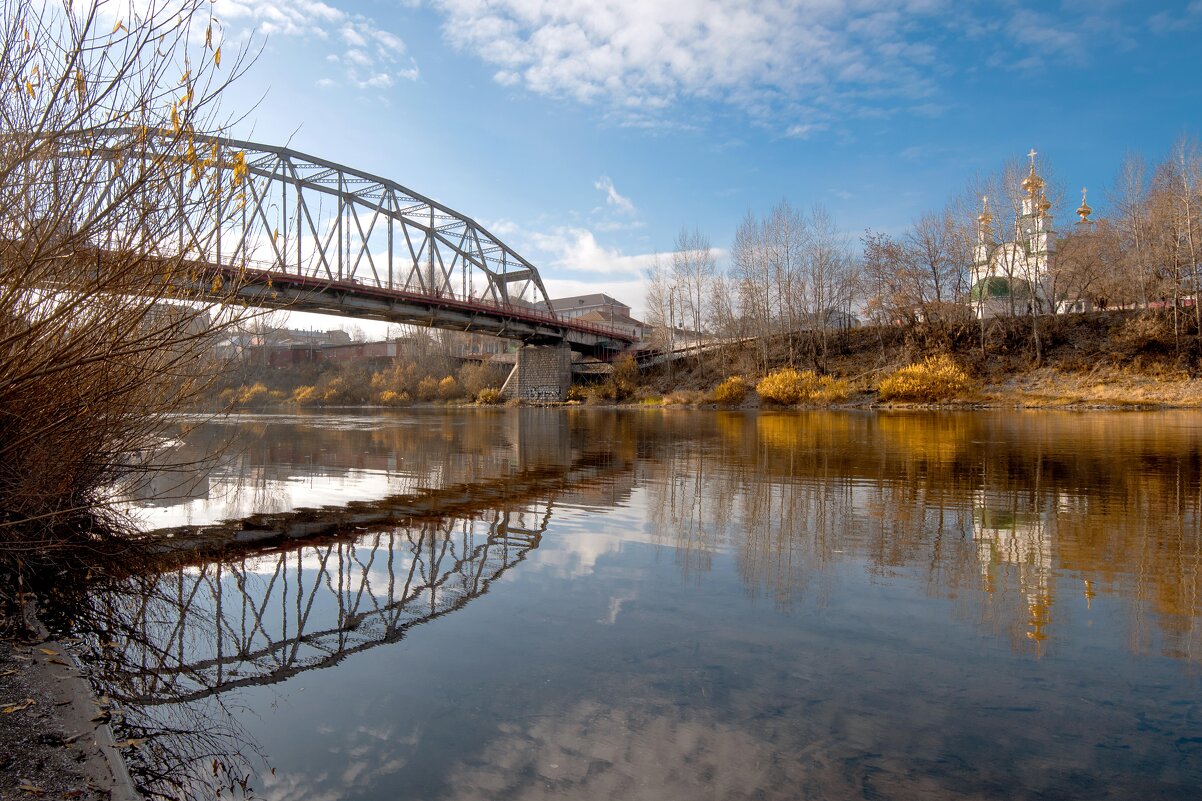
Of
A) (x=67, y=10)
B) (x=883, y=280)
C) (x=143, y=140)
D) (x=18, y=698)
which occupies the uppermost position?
(x=883, y=280)

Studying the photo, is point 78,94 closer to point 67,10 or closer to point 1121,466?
point 67,10

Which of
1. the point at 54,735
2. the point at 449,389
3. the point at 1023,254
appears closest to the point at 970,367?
the point at 1023,254

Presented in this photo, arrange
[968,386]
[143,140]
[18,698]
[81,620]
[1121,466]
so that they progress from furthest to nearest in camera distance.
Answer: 1. [968,386]
2. [1121,466]
3. [81,620]
4. [143,140]
5. [18,698]

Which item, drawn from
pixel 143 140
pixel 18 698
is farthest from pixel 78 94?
pixel 18 698

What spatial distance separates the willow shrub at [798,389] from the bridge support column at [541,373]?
2455 cm

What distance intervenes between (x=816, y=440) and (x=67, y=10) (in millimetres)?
19410

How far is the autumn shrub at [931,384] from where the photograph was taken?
3853cm

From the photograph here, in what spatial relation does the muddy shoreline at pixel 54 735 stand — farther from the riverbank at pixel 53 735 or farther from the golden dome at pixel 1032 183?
the golden dome at pixel 1032 183

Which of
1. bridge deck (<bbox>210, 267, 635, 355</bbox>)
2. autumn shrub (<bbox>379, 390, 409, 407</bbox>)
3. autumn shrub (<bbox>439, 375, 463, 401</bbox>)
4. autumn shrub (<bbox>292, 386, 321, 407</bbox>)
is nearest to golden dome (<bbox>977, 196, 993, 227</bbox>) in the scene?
bridge deck (<bbox>210, 267, 635, 355</bbox>)

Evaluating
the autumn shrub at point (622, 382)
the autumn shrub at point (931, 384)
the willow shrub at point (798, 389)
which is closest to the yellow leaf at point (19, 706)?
the autumn shrub at point (931, 384)

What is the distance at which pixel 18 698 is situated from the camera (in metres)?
3.46

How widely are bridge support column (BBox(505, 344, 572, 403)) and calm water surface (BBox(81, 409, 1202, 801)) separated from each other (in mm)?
54644

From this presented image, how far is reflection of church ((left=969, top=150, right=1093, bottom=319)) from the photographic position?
142 feet

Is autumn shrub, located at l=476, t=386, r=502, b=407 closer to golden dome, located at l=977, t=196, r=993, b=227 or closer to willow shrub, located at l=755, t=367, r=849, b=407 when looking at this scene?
willow shrub, located at l=755, t=367, r=849, b=407
